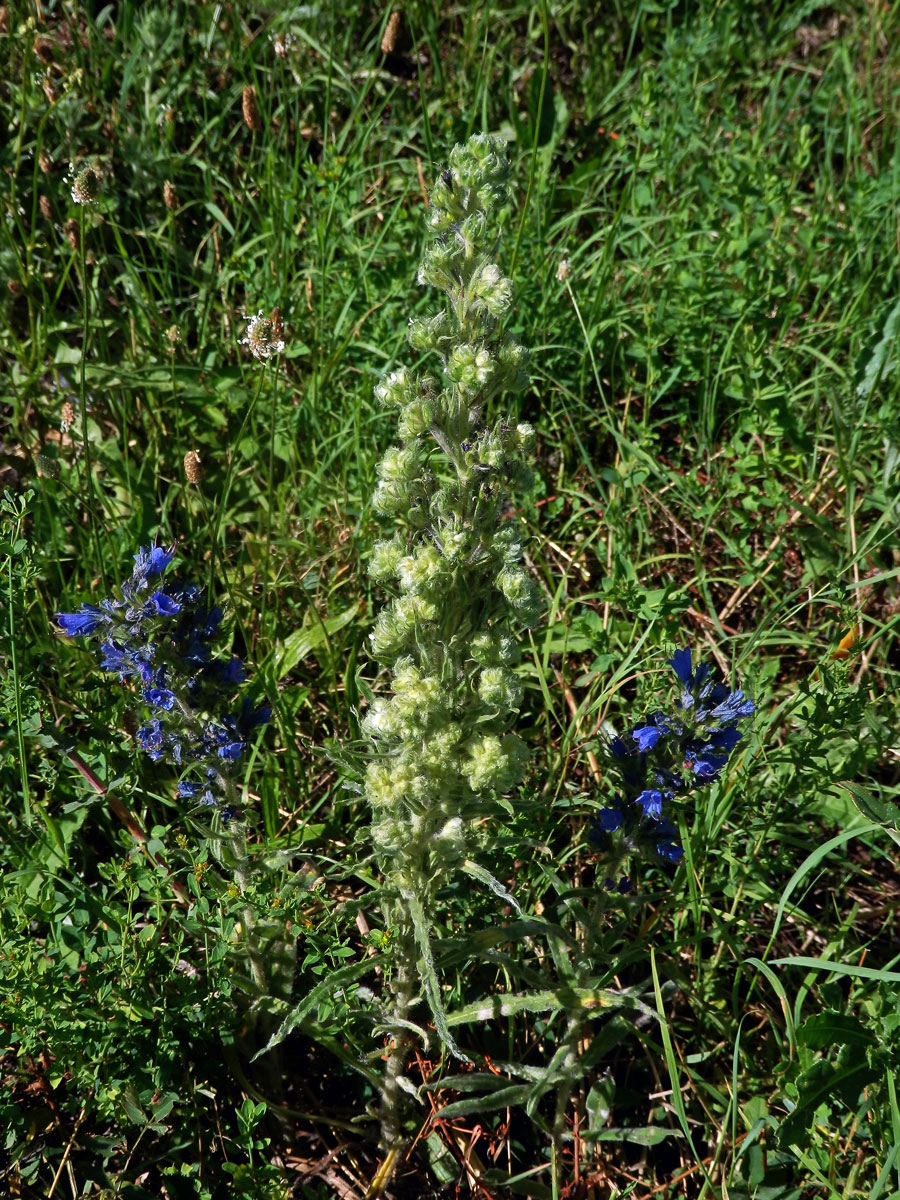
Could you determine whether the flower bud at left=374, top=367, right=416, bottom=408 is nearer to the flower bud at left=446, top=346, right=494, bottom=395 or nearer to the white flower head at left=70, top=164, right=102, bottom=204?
the flower bud at left=446, top=346, right=494, bottom=395

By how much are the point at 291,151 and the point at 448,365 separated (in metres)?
3.42

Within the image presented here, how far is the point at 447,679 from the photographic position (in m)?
2.14

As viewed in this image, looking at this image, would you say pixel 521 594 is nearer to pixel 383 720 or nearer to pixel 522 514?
pixel 383 720

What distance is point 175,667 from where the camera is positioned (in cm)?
234

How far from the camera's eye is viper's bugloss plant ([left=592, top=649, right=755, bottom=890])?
7.77ft

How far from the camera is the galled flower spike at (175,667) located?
2291 millimetres

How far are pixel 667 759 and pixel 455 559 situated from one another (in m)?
0.77

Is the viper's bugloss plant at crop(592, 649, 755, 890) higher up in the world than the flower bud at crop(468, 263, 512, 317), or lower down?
lower down

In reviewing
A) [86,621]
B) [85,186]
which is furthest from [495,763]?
[85,186]

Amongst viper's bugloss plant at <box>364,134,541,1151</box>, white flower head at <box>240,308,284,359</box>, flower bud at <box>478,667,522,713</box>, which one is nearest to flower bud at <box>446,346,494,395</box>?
viper's bugloss plant at <box>364,134,541,1151</box>

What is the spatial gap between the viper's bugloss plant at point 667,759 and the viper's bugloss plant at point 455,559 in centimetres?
38

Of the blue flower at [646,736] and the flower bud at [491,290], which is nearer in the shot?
the flower bud at [491,290]

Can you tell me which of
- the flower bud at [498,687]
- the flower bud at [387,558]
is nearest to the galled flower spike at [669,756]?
the flower bud at [498,687]

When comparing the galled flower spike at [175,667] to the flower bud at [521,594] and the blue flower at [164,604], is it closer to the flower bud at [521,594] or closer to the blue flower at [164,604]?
the blue flower at [164,604]
